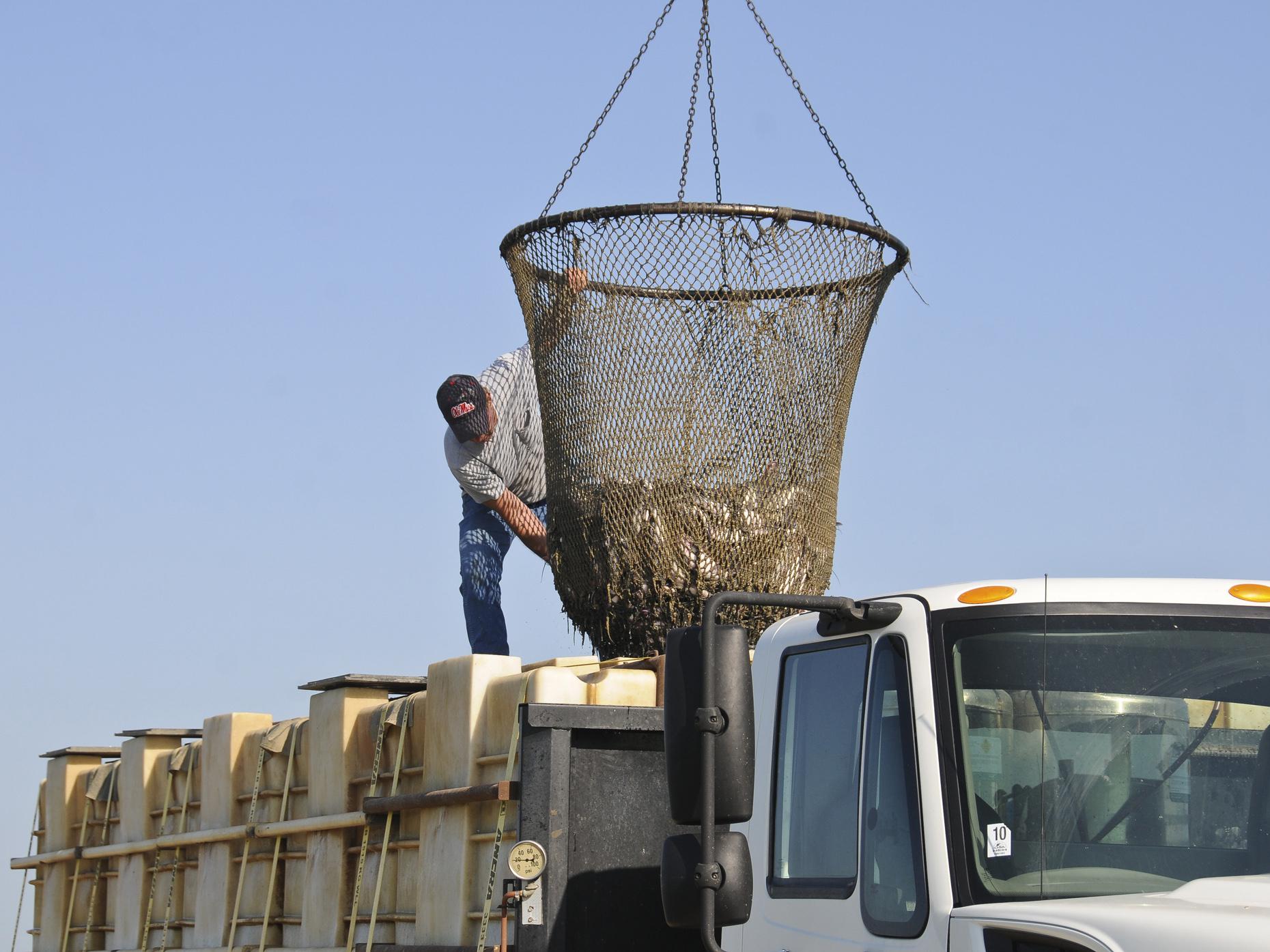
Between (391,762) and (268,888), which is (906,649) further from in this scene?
(268,888)

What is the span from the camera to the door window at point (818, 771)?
13.5 feet

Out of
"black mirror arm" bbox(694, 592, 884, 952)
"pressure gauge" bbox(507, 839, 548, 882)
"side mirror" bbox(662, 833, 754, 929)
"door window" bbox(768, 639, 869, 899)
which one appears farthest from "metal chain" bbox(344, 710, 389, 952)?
"black mirror arm" bbox(694, 592, 884, 952)

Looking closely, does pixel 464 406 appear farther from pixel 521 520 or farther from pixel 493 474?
pixel 521 520

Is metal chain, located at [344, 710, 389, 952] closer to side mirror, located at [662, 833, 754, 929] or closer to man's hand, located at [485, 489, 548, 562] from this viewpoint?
side mirror, located at [662, 833, 754, 929]

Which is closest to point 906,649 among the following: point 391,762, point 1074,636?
point 1074,636

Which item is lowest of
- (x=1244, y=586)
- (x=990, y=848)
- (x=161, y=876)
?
(x=161, y=876)

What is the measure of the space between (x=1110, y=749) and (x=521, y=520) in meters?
5.38

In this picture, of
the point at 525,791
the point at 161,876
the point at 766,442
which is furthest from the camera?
the point at 161,876

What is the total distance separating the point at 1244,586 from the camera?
160 inches

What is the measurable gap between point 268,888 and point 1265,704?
407 centimetres

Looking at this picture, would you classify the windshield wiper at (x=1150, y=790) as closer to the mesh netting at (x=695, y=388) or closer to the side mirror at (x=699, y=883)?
the side mirror at (x=699, y=883)

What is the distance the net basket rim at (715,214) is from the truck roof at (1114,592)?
3.17 metres

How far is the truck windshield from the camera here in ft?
12.1

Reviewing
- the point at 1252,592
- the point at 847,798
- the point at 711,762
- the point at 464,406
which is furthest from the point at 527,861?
the point at 464,406
